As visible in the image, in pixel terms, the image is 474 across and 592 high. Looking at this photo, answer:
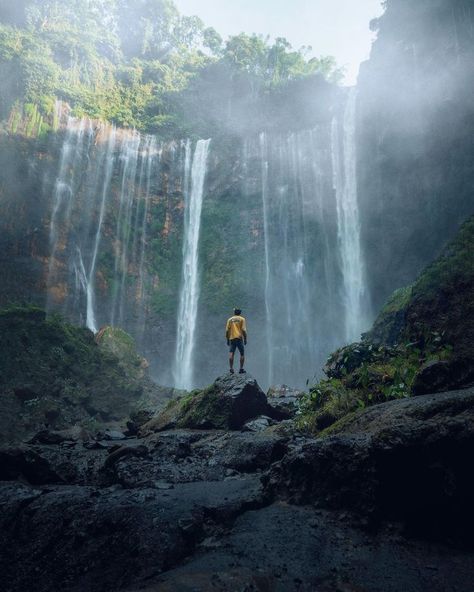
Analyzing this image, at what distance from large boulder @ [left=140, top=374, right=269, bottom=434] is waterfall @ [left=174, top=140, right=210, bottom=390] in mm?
17811

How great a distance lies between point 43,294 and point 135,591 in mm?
23684

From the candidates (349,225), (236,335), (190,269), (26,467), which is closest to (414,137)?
(349,225)

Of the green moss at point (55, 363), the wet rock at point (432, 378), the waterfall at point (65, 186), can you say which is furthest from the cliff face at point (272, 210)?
the wet rock at point (432, 378)

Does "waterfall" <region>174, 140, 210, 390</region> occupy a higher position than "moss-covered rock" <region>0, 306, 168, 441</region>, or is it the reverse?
"waterfall" <region>174, 140, 210, 390</region>

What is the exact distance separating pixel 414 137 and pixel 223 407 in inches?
853

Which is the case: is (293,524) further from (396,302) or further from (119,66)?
(119,66)

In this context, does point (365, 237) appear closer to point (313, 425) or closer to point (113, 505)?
point (313, 425)

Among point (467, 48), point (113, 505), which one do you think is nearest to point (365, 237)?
point (467, 48)

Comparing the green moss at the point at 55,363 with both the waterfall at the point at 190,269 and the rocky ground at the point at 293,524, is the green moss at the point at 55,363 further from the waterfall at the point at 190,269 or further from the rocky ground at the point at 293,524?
the waterfall at the point at 190,269

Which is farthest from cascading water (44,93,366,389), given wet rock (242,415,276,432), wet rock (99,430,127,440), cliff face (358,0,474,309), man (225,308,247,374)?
wet rock (242,415,276,432)

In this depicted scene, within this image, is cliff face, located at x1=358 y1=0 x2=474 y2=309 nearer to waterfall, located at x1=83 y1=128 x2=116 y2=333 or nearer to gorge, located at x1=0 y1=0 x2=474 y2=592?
gorge, located at x1=0 y1=0 x2=474 y2=592

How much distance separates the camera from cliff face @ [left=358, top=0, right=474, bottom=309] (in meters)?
19.6

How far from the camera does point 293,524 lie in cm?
291

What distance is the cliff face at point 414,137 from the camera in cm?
1962
